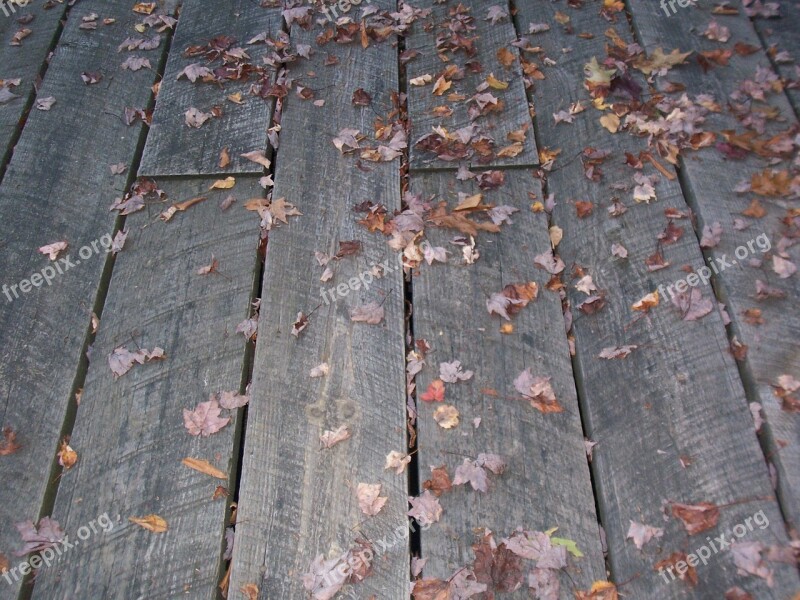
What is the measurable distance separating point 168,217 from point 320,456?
1.13 metres

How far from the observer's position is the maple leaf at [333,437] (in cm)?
210

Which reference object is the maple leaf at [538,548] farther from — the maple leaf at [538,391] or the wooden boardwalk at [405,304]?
the maple leaf at [538,391]

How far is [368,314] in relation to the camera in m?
2.36

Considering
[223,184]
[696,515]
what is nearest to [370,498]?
[696,515]

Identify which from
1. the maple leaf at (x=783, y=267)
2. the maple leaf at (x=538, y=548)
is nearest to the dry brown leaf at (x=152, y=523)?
the maple leaf at (x=538, y=548)

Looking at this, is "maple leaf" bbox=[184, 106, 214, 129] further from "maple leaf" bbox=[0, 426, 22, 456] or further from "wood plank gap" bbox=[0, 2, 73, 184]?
"maple leaf" bbox=[0, 426, 22, 456]

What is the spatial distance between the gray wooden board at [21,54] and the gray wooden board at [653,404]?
87.8 inches

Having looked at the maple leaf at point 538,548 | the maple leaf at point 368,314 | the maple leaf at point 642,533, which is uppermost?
the maple leaf at point 368,314

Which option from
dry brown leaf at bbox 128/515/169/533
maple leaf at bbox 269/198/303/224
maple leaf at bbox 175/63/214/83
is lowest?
dry brown leaf at bbox 128/515/169/533

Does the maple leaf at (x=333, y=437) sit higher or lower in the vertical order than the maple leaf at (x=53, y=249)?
lower

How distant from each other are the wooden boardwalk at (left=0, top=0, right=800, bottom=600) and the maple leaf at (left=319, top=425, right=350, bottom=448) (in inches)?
0.4

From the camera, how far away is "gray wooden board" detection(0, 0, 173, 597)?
2.18 metres

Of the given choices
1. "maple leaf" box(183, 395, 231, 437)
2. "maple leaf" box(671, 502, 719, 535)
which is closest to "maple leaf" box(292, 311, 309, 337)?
"maple leaf" box(183, 395, 231, 437)

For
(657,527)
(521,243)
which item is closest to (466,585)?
(657,527)
